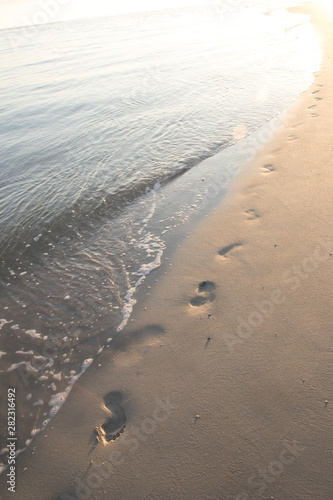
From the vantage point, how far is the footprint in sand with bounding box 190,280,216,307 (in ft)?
11.2

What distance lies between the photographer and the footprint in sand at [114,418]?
8.09 feet

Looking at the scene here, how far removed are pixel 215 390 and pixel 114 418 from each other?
34.1 inches

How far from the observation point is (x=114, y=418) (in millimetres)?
2562

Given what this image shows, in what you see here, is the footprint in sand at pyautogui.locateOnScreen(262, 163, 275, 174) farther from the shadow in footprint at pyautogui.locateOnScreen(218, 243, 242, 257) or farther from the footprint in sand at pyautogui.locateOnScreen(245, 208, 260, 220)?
the shadow in footprint at pyautogui.locateOnScreen(218, 243, 242, 257)

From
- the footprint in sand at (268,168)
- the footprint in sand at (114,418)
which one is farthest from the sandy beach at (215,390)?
the footprint in sand at (268,168)

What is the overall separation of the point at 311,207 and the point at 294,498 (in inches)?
139

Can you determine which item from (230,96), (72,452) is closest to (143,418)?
(72,452)

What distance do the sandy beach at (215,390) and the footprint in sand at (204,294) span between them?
1 centimetres

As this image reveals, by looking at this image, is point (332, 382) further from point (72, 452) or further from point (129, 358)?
point (72, 452)

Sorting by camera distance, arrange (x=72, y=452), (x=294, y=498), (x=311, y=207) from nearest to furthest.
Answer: (x=294, y=498)
(x=72, y=452)
(x=311, y=207)

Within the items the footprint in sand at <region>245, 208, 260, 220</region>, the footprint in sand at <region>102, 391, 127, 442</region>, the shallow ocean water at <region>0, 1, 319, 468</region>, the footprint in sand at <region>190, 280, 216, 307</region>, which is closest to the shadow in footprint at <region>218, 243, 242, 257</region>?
the footprint in sand at <region>190, 280, 216, 307</region>

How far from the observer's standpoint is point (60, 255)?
4645 mm

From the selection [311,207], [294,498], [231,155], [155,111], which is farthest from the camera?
[155,111]

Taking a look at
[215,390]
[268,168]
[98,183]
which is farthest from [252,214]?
[98,183]
